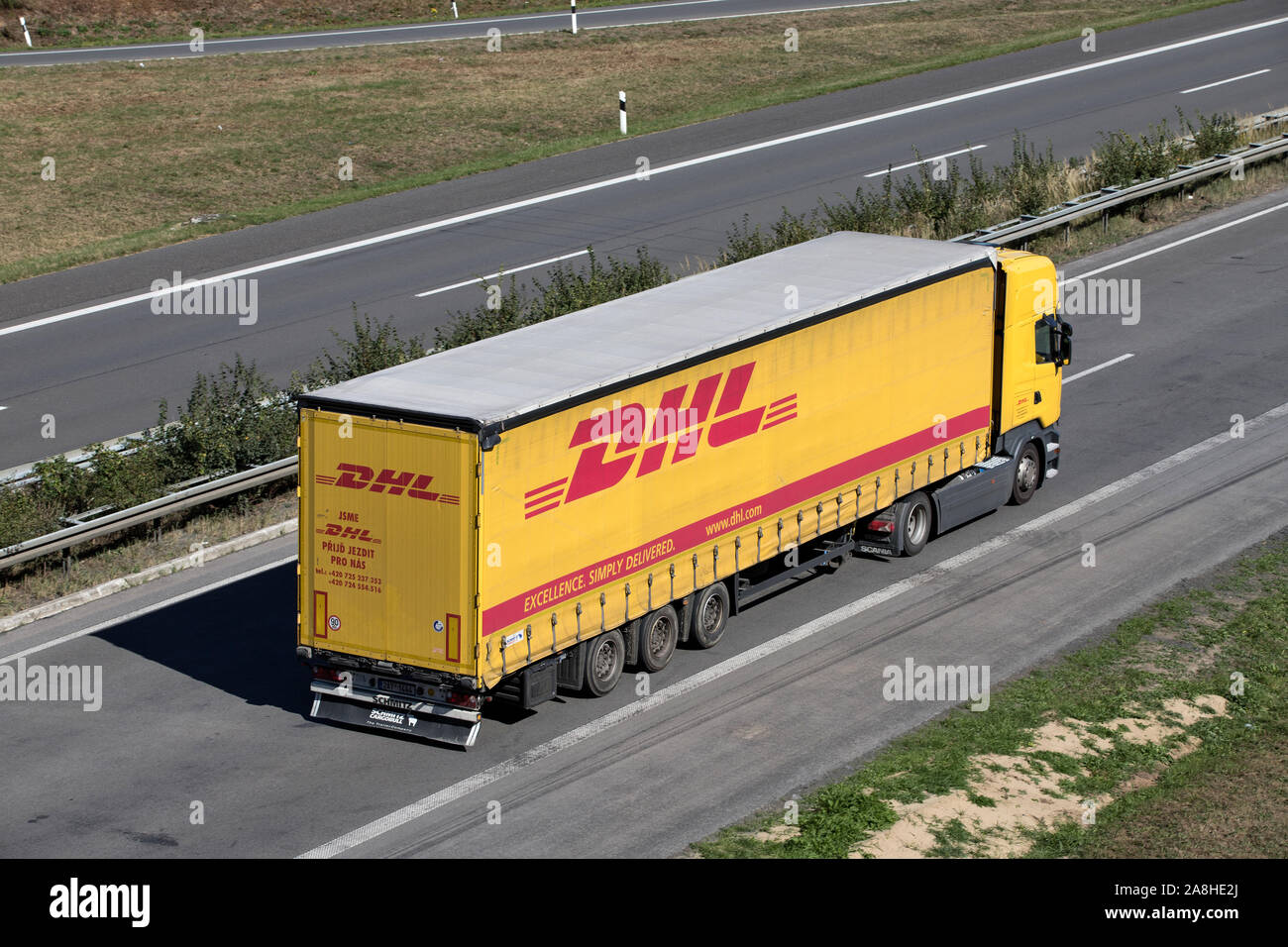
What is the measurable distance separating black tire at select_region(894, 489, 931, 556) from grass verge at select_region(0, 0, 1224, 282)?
20333 millimetres

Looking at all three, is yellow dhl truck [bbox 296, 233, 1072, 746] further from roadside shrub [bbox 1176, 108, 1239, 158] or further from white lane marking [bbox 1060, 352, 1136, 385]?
roadside shrub [bbox 1176, 108, 1239, 158]

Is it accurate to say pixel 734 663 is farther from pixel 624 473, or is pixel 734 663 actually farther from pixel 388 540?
pixel 388 540

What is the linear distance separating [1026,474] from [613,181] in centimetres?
1853

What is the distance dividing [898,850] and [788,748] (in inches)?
94.4

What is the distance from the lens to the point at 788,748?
15.9 m

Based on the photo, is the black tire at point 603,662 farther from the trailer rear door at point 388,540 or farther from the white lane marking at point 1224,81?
the white lane marking at point 1224,81

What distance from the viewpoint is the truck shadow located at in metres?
17.4

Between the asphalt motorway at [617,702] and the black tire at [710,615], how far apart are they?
0.60 ft

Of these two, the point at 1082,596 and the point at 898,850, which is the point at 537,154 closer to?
the point at 1082,596

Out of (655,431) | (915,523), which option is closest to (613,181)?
(915,523)

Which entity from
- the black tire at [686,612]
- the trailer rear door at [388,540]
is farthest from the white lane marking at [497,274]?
the trailer rear door at [388,540]

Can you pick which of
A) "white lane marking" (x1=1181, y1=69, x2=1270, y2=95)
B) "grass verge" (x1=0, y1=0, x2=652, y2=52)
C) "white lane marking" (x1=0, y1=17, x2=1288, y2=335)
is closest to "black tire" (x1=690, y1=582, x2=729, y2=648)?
"white lane marking" (x1=0, y1=17, x2=1288, y2=335)
